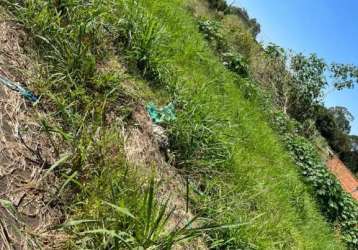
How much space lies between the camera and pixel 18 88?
297 centimetres

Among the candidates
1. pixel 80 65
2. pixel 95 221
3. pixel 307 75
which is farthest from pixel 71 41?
pixel 307 75

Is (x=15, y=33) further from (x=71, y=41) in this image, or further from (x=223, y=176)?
(x=223, y=176)

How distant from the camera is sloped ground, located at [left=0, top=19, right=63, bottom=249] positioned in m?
2.32

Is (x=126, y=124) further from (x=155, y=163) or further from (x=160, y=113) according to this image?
(x=160, y=113)

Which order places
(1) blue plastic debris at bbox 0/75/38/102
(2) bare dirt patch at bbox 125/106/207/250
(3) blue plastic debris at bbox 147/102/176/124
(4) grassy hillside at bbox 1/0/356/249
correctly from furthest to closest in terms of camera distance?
(3) blue plastic debris at bbox 147/102/176/124
(2) bare dirt patch at bbox 125/106/207/250
(1) blue plastic debris at bbox 0/75/38/102
(4) grassy hillside at bbox 1/0/356/249

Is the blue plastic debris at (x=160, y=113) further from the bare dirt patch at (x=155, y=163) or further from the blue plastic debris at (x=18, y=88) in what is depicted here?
the blue plastic debris at (x=18, y=88)

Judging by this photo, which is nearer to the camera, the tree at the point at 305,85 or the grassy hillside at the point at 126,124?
the grassy hillside at the point at 126,124

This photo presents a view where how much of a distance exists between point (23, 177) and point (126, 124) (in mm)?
1081

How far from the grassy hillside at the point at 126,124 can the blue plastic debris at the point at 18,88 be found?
9 centimetres

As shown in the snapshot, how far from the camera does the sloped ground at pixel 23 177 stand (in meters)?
2.32

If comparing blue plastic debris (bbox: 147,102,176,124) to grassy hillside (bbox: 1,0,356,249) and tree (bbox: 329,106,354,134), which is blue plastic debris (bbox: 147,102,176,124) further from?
tree (bbox: 329,106,354,134)

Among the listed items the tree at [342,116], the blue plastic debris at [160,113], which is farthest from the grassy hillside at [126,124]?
the tree at [342,116]

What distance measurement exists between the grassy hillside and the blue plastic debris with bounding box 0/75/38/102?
9 centimetres

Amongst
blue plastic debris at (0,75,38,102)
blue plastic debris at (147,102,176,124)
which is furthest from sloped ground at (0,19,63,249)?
blue plastic debris at (147,102,176,124)
